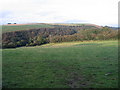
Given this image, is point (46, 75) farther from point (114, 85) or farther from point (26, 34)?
point (26, 34)

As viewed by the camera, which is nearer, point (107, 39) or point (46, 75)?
point (46, 75)

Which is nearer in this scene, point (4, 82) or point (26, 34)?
point (4, 82)

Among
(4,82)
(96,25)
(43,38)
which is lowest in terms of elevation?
(4,82)

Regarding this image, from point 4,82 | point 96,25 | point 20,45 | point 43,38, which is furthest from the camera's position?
point 96,25

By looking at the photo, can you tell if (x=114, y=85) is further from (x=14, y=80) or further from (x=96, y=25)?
(x=96, y=25)

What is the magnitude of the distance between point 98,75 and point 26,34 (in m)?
14.1

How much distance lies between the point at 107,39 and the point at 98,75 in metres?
19.6

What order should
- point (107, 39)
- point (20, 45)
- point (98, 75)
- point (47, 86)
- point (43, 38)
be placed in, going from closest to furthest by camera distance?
point (47, 86) → point (98, 75) → point (20, 45) → point (43, 38) → point (107, 39)

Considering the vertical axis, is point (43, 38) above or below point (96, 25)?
below

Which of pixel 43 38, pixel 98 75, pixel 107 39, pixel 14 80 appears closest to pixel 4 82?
pixel 14 80

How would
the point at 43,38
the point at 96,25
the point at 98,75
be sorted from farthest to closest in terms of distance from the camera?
the point at 96,25
the point at 43,38
the point at 98,75

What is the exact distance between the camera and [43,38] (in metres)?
22.0

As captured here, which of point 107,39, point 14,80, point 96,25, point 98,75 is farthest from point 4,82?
point 96,25

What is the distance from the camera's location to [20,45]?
20.5 meters
